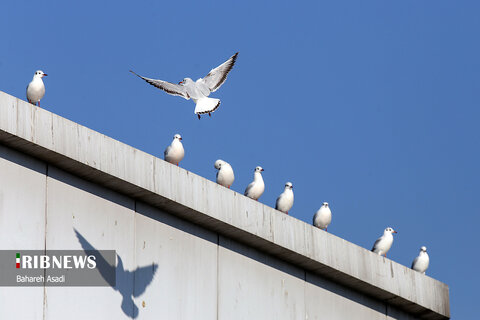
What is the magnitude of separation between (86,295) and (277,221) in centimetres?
413

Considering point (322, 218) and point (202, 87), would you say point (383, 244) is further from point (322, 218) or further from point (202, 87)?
point (202, 87)

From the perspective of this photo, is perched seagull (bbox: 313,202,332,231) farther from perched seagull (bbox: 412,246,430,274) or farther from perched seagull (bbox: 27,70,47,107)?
perched seagull (bbox: 27,70,47,107)

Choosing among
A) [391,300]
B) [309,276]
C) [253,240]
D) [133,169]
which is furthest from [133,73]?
[391,300]

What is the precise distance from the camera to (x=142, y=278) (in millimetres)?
18328

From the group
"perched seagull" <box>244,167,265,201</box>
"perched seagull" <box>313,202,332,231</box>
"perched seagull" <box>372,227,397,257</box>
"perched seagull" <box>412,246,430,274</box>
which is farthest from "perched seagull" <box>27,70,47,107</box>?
"perched seagull" <box>412,246,430,274</box>

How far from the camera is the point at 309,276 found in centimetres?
2098

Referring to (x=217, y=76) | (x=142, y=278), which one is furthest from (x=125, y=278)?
(x=217, y=76)

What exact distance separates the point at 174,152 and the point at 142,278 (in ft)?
10.2

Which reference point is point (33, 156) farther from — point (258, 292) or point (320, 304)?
point (320, 304)

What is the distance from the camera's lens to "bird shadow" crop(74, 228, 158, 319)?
1784 cm

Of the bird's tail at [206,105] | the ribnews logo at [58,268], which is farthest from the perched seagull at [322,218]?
the ribnews logo at [58,268]

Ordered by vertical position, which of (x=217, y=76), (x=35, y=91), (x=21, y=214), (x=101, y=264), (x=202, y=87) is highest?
(x=217, y=76)

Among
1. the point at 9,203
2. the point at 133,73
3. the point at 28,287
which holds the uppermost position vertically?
the point at 133,73

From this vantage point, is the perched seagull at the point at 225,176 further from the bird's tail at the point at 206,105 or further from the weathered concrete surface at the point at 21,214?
the weathered concrete surface at the point at 21,214
